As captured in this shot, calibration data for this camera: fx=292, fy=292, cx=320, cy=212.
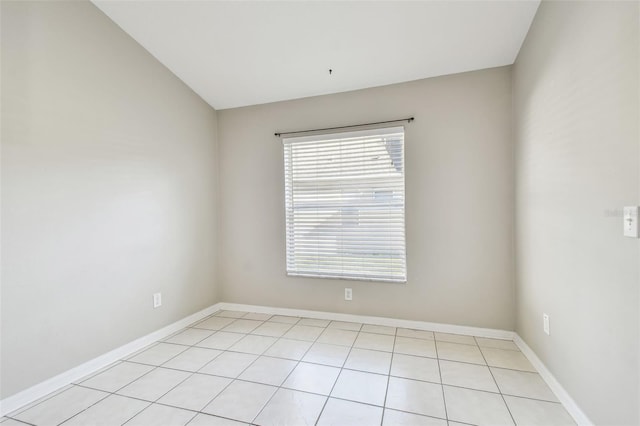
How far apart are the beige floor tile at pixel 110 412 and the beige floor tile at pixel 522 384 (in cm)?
224

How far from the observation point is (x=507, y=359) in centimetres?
221

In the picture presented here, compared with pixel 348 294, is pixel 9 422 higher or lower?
lower

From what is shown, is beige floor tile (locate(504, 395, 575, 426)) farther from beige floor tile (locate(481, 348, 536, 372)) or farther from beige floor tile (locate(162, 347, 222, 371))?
beige floor tile (locate(162, 347, 222, 371))

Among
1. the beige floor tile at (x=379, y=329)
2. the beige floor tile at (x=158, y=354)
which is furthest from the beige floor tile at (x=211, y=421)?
the beige floor tile at (x=379, y=329)

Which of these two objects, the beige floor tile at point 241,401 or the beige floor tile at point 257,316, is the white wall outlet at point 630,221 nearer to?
the beige floor tile at point 241,401

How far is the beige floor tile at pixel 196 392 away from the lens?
1.76 m

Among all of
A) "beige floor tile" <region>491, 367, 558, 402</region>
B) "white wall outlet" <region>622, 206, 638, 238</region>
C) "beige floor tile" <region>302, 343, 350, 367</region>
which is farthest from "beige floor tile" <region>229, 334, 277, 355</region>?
"white wall outlet" <region>622, 206, 638, 238</region>

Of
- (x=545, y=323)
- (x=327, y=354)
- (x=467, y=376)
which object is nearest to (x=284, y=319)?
(x=327, y=354)

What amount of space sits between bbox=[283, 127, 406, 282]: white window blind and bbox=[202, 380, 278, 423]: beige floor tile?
138 cm

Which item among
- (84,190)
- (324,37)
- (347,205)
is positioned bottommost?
(347,205)

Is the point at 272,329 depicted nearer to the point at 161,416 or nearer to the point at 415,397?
the point at 161,416

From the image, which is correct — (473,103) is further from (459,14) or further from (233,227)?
(233,227)

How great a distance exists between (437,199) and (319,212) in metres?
1.18

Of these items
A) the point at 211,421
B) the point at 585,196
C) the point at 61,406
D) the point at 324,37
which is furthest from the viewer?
the point at 324,37
